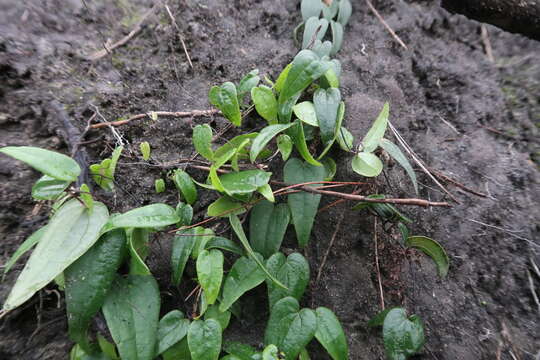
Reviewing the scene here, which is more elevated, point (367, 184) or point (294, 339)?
point (367, 184)

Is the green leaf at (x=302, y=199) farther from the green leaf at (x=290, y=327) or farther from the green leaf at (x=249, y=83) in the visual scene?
the green leaf at (x=249, y=83)

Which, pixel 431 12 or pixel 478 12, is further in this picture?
pixel 431 12

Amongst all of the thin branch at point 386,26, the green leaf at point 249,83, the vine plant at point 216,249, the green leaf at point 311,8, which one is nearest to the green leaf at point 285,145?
the vine plant at point 216,249

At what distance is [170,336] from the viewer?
0.85 m

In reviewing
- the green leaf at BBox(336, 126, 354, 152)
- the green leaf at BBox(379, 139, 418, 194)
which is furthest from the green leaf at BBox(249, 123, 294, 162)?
the green leaf at BBox(379, 139, 418, 194)

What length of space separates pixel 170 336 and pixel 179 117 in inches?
29.8

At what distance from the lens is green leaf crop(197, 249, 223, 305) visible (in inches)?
32.7

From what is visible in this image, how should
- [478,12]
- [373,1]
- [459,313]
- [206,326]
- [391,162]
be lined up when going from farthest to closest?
[373,1]
[478,12]
[391,162]
[459,313]
[206,326]

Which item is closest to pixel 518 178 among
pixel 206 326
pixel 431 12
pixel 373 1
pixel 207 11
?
pixel 431 12

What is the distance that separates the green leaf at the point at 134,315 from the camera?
0.79 m

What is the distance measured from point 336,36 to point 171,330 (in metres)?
1.32

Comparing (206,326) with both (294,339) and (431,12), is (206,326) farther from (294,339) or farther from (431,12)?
(431,12)

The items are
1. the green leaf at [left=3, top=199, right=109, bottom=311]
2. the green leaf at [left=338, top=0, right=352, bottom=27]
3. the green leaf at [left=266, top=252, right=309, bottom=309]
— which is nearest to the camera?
the green leaf at [left=3, top=199, right=109, bottom=311]

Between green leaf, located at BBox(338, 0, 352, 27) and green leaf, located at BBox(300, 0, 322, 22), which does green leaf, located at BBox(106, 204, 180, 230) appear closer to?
green leaf, located at BBox(300, 0, 322, 22)
